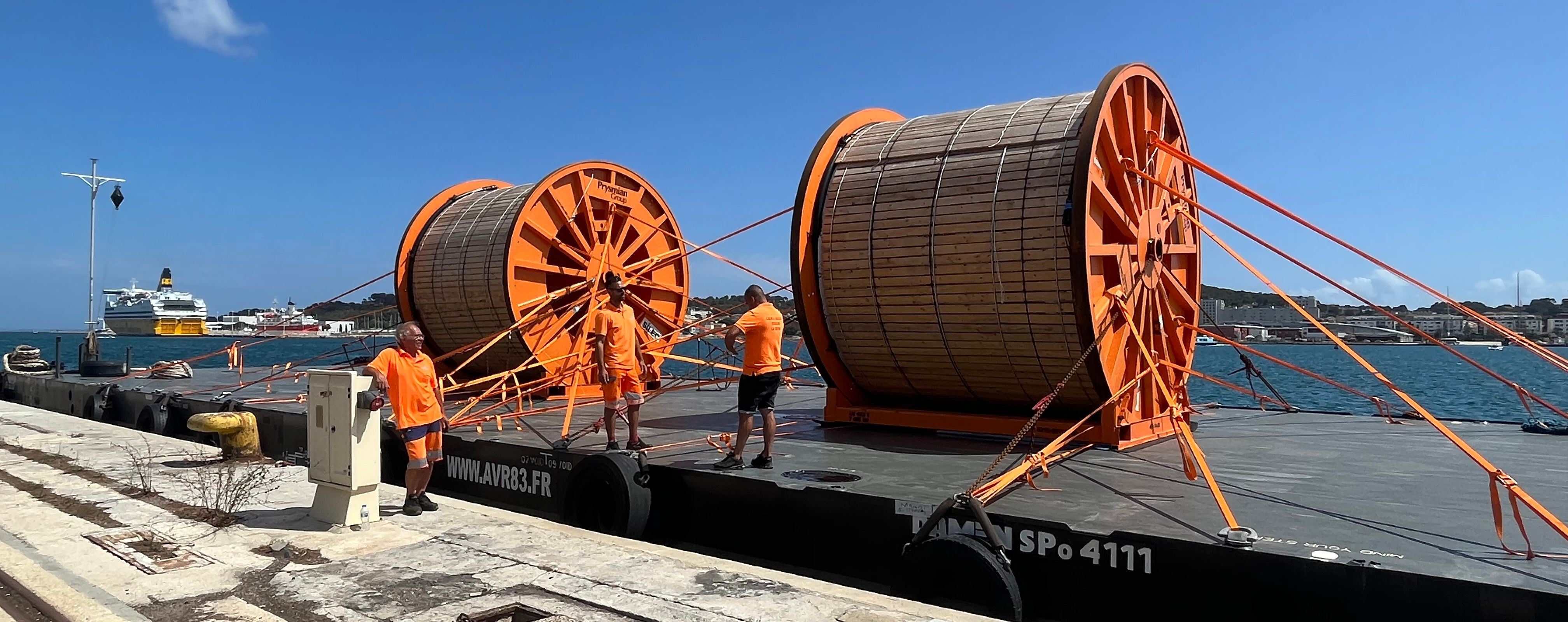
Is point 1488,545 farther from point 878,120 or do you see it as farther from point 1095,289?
point 878,120

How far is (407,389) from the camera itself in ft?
23.7

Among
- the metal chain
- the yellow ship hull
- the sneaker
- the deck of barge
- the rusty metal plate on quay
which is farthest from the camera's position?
the yellow ship hull

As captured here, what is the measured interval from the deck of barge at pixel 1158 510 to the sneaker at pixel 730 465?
13cm

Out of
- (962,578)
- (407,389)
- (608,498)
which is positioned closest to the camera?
(962,578)

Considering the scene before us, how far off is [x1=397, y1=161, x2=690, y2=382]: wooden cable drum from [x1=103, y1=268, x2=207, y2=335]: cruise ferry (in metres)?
104

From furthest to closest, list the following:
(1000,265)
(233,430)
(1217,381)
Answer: (1217,381) → (233,430) → (1000,265)

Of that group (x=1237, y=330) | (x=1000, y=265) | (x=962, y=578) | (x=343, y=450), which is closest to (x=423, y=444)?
(x=343, y=450)

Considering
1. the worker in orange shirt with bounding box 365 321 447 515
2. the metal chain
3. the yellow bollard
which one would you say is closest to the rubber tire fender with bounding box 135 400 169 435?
the yellow bollard

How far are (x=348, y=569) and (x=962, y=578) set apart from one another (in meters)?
3.84

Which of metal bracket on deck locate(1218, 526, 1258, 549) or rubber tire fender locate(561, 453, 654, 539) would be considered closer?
metal bracket on deck locate(1218, 526, 1258, 549)

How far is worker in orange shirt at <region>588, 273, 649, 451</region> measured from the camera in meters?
8.59

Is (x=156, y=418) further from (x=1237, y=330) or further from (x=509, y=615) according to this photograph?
(x=1237, y=330)

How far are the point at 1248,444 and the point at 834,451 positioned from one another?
408 centimetres

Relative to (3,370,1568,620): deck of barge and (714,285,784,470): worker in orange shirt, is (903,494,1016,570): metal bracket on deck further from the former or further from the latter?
(714,285,784,470): worker in orange shirt
